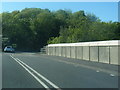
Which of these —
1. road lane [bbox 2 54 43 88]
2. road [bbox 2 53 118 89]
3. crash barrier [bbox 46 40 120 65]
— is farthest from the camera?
crash barrier [bbox 46 40 120 65]

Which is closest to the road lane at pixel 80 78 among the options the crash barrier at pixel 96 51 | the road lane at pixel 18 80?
the road lane at pixel 18 80

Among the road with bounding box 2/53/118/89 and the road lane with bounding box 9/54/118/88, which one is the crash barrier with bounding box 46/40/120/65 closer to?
the road with bounding box 2/53/118/89

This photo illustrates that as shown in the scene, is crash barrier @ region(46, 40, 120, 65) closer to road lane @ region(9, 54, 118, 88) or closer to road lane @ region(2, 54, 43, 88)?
road lane @ region(9, 54, 118, 88)

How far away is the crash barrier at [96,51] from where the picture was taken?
3109 centimetres

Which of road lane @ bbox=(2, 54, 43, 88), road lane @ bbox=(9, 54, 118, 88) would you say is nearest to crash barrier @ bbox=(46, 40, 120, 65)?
road lane @ bbox=(9, 54, 118, 88)

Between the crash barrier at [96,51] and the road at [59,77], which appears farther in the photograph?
the crash barrier at [96,51]

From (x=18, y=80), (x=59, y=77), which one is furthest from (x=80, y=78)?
(x=18, y=80)

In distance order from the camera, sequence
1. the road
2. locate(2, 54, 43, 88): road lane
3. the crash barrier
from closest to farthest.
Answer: locate(2, 54, 43, 88): road lane < the road < the crash barrier

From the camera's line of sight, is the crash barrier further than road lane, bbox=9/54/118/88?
Yes

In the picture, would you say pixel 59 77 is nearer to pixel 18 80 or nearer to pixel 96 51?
pixel 18 80

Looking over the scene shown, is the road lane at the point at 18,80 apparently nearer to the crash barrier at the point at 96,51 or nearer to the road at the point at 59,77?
the road at the point at 59,77

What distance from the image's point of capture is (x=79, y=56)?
43.4m

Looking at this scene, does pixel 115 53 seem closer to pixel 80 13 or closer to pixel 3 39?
pixel 3 39

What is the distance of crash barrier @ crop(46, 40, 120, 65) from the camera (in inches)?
1224
